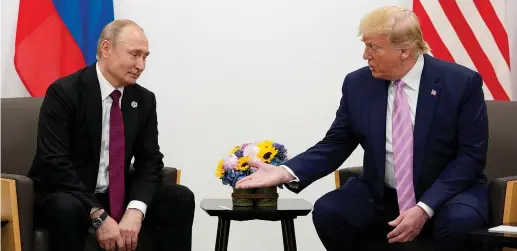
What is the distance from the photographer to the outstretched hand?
12.1ft

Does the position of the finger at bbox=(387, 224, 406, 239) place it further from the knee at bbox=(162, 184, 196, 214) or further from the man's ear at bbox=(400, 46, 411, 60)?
the knee at bbox=(162, 184, 196, 214)

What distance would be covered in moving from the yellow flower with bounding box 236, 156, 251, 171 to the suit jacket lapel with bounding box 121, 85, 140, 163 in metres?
0.50

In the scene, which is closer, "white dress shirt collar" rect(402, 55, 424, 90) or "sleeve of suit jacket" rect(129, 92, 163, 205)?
"white dress shirt collar" rect(402, 55, 424, 90)

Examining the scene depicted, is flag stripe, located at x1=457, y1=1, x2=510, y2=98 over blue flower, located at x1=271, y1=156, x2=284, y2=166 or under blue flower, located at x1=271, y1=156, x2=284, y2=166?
over

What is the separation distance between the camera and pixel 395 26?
12.0 ft

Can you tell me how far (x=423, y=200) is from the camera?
3.51m

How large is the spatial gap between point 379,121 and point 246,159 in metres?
0.60

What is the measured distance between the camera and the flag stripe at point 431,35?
5.00 meters

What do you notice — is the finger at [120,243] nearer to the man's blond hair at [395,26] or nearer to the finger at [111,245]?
the finger at [111,245]

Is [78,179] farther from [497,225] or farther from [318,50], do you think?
[318,50]

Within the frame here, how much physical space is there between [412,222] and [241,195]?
2.48 feet

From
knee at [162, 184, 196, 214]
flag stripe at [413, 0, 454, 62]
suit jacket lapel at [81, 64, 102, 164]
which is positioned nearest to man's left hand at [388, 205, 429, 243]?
knee at [162, 184, 196, 214]

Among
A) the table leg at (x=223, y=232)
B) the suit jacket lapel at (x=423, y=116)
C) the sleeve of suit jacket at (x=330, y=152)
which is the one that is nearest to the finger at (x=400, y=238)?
the suit jacket lapel at (x=423, y=116)

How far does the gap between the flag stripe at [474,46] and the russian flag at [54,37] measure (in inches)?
78.0
